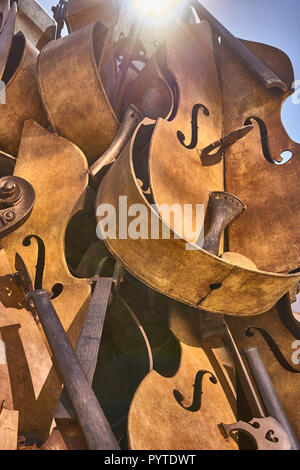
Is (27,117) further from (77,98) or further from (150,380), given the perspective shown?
(150,380)

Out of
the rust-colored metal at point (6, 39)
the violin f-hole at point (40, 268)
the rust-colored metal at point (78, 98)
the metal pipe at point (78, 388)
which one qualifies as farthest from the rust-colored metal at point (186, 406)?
the rust-colored metal at point (6, 39)

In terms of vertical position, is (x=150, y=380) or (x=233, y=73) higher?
(x=233, y=73)

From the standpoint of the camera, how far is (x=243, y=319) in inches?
46.9

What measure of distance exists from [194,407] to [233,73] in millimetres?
1327

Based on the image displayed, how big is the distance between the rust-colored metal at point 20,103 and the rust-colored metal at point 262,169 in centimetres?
72

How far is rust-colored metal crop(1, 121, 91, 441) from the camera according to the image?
89 centimetres

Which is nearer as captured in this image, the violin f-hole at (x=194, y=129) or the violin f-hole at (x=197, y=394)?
the violin f-hole at (x=197, y=394)

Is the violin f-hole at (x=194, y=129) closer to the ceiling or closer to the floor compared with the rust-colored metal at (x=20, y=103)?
closer to the floor

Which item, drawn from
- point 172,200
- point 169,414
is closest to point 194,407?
point 169,414

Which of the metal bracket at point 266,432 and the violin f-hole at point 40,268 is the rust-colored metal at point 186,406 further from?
the violin f-hole at point 40,268

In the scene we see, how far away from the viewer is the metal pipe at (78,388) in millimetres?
617

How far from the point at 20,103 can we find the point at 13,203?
502 millimetres

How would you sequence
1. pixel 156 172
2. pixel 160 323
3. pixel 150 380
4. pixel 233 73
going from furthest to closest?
pixel 233 73 < pixel 160 323 < pixel 156 172 < pixel 150 380

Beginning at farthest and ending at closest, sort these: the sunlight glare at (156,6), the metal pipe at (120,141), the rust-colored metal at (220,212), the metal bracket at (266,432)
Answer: the sunlight glare at (156,6)
the metal pipe at (120,141)
the rust-colored metal at (220,212)
the metal bracket at (266,432)
